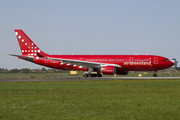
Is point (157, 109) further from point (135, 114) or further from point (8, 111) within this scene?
point (8, 111)

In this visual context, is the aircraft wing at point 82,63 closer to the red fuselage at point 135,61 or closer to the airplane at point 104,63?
the airplane at point 104,63

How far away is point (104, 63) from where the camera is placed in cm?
4653

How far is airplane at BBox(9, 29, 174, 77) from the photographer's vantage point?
4488cm

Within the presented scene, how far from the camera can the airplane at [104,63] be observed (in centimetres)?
4488

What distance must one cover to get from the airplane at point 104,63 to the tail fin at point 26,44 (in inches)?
26.3

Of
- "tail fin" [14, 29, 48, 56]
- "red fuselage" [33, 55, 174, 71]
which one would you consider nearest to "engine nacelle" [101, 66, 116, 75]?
"red fuselage" [33, 55, 174, 71]

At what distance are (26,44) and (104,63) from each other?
17.1 meters

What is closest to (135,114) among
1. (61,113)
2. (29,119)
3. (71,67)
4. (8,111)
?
(61,113)

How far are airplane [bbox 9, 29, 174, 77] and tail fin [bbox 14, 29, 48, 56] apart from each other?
67 cm

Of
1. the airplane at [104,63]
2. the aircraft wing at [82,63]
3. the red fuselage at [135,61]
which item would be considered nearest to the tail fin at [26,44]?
the airplane at [104,63]

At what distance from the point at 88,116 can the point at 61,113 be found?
1331mm

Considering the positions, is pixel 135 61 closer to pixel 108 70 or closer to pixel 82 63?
pixel 108 70

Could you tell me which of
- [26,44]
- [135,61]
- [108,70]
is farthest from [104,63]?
[26,44]

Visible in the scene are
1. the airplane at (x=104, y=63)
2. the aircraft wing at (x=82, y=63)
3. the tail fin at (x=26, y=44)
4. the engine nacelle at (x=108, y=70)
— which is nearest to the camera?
the engine nacelle at (x=108, y=70)
